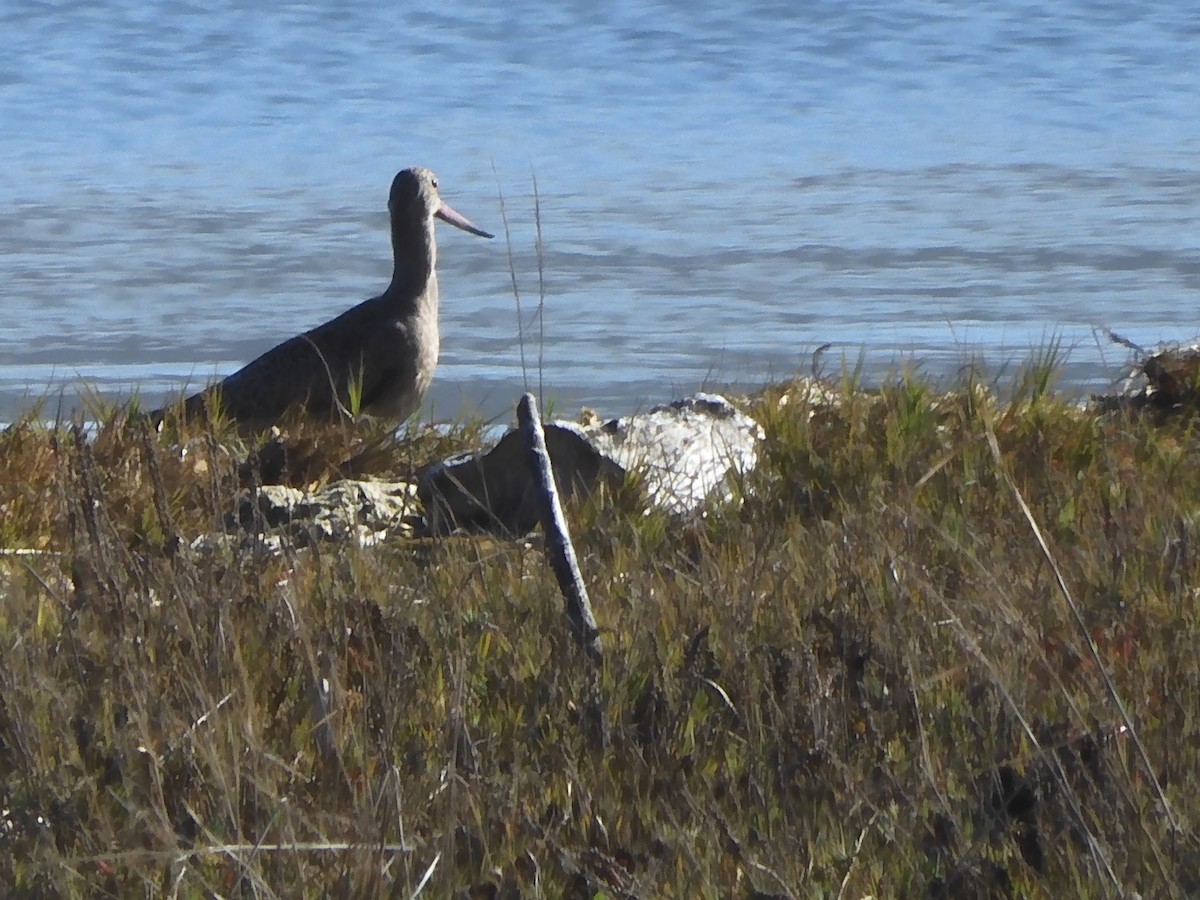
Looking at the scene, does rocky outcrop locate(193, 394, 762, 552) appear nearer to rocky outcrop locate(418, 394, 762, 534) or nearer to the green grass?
rocky outcrop locate(418, 394, 762, 534)

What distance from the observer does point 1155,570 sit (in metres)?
4.52

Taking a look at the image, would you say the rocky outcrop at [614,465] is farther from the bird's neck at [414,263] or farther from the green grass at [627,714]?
the bird's neck at [414,263]

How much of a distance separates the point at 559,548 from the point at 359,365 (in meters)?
4.19

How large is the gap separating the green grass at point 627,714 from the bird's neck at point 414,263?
145 inches

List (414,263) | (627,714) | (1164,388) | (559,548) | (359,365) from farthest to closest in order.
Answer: (414,263), (359,365), (1164,388), (559,548), (627,714)

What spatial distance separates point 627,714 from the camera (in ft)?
12.6

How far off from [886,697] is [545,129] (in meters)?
16.8

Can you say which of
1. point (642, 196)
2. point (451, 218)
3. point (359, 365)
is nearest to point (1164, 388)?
point (359, 365)

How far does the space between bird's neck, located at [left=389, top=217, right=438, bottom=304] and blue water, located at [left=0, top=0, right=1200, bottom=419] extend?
3.05 feet

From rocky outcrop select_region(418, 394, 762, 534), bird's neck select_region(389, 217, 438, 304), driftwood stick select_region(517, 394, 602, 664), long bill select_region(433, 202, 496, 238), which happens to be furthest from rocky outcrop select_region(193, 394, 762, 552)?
long bill select_region(433, 202, 496, 238)

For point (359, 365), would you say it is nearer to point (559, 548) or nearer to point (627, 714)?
point (559, 548)

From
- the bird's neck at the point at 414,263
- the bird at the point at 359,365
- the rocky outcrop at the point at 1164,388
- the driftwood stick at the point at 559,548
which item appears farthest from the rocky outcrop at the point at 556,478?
the bird's neck at the point at 414,263

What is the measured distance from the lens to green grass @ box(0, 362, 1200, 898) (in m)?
3.19

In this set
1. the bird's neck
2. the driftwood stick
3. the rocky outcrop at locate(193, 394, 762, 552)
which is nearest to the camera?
the driftwood stick
